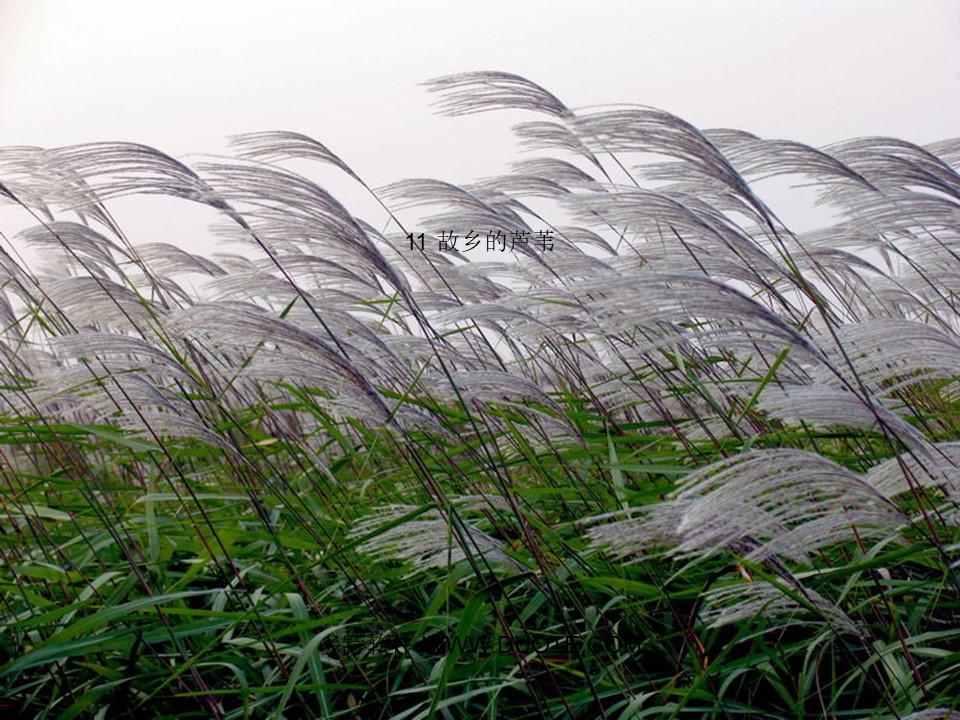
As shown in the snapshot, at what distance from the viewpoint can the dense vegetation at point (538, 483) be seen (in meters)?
1.52

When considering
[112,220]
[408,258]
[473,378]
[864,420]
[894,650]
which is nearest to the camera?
[864,420]

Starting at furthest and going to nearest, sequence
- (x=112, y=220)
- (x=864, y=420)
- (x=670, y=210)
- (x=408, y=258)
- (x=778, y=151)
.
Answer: (x=408, y=258) < (x=112, y=220) < (x=778, y=151) < (x=670, y=210) < (x=864, y=420)

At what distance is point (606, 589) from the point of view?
1957 millimetres

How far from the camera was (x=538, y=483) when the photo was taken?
3076mm

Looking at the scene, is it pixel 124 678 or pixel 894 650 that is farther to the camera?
pixel 124 678

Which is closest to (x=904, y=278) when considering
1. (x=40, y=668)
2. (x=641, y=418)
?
(x=641, y=418)

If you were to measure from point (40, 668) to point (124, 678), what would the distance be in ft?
1.23

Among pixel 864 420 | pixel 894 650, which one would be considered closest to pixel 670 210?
pixel 864 420

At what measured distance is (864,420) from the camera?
1.32 meters

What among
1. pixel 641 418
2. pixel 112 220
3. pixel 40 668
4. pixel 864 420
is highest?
pixel 112 220

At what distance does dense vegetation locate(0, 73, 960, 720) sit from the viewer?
1517 millimetres

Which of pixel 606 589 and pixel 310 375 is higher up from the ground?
pixel 310 375

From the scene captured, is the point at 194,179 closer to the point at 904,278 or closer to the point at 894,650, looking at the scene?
the point at 894,650

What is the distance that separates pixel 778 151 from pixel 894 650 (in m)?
1.09
